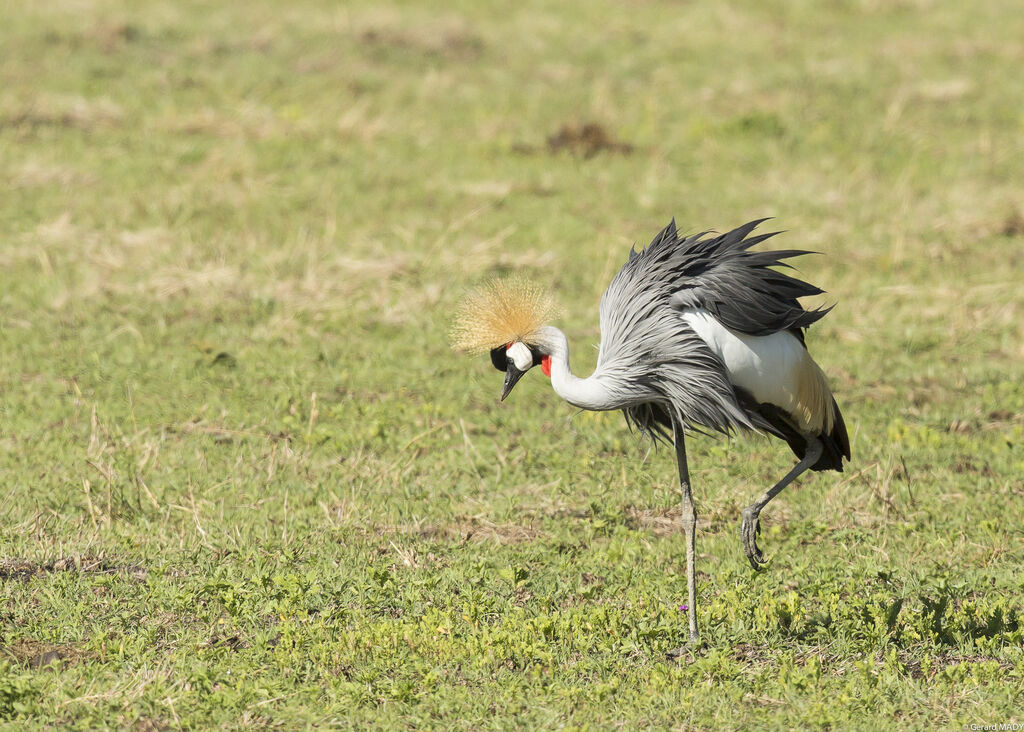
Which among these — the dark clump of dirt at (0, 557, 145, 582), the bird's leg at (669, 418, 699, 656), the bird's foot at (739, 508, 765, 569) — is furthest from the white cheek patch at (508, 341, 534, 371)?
the dark clump of dirt at (0, 557, 145, 582)

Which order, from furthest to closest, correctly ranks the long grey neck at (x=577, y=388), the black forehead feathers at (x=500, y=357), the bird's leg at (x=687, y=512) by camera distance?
the black forehead feathers at (x=500, y=357) → the bird's leg at (x=687, y=512) → the long grey neck at (x=577, y=388)

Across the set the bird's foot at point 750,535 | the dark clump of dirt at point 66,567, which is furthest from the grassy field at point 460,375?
the bird's foot at point 750,535

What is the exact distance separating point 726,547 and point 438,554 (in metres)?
1.42

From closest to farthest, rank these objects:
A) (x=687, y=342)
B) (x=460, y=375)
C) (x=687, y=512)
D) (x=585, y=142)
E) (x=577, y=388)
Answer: (x=577, y=388)
(x=687, y=342)
(x=687, y=512)
(x=460, y=375)
(x=585, y=142)

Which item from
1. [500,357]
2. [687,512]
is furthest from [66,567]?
[687,512]

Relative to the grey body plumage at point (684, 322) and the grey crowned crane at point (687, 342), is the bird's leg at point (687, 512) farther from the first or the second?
the grey body plumage at point (684, 322)

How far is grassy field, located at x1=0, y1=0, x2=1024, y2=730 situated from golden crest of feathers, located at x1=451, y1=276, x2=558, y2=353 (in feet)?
3.47

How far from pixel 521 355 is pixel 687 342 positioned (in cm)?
70

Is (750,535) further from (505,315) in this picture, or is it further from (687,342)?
(505,315)

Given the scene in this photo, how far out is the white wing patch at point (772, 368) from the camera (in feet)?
17.1

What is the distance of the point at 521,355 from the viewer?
204 inches

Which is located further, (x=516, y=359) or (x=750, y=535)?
(x=750, y=535)

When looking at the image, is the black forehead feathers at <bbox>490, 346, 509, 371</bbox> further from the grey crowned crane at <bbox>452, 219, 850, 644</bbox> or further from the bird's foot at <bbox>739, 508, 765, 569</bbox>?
the bird's foot at <bbox>739, 508, 765, 569</bbox>

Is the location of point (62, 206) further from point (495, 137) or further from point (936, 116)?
point (936, 116)
